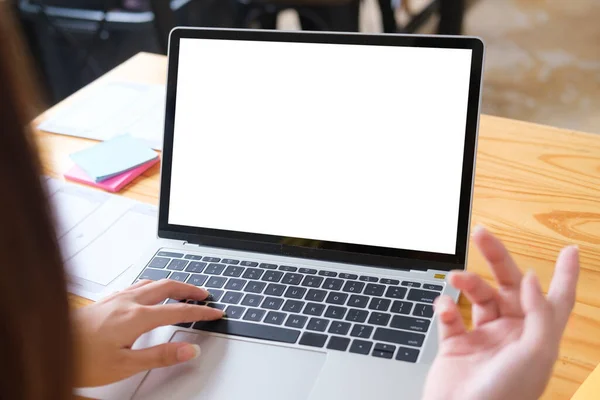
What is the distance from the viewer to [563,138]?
3.56ft

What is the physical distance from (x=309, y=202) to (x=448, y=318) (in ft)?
0.90

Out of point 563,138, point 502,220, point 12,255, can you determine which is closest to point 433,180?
point 502,220

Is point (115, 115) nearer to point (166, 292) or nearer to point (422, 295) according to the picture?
point (166, 292)

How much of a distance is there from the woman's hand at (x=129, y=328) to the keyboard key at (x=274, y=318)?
0.05 metres

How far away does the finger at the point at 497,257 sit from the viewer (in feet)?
2.01

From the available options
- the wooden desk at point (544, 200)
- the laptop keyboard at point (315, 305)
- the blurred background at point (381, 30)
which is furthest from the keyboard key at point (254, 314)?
the blurred background at point (381, 30)

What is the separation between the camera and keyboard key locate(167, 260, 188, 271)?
0.85m

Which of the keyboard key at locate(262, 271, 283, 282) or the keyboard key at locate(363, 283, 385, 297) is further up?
the keyboard key at locate(363, 283, 385, 297)

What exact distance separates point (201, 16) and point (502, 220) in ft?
6.30

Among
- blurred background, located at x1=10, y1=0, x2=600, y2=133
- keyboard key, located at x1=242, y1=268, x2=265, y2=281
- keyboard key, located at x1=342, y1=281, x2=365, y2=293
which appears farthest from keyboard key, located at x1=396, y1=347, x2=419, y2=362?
blurred background, located at x1=10, y1=0, x2=600, y2=133

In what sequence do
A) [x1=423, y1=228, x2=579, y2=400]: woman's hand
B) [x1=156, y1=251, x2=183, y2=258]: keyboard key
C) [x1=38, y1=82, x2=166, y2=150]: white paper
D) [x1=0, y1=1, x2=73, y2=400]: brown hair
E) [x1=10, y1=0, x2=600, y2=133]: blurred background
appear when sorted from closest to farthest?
[x1=0, y1=1, x2=73, y2=400]: brown hair, [x1=423, y1=228, x2=579, y2=400]: woman's hand, [x1=156, y1=251, x2=183, y2=258]: keyboard key, [x1=38, y1=82, x2=166, y2=150]: white paper, [x1=10, y1=0, x2=600, y2=133]: blurred background

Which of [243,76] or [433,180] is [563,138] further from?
[243,76]

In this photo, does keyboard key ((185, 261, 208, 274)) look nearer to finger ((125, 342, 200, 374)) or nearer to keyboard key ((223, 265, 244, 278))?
keyboard key ((223, 265, 244, 278))

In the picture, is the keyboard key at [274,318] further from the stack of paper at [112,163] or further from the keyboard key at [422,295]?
the stack of paper at [112,163]
